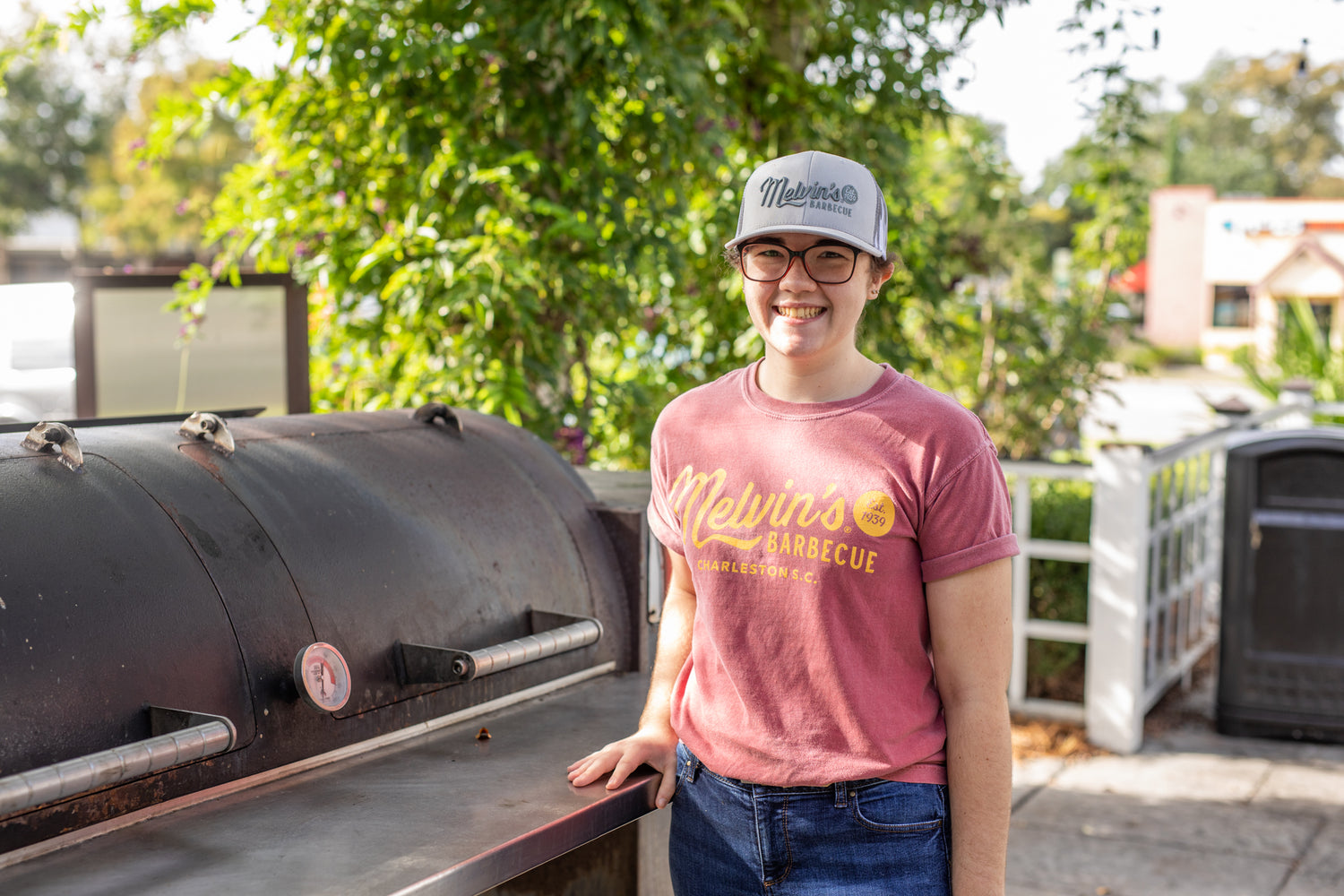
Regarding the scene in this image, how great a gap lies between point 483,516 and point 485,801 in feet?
2.13

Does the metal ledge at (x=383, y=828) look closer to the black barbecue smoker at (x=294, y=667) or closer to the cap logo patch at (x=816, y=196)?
the black barbecue smoker at (x=294, y=667)

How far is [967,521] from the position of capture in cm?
161

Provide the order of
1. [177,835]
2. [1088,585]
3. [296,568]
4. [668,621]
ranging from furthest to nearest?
[1088,585]
[668,621]
[296,568]
[177,835]

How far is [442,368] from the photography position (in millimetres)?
3820

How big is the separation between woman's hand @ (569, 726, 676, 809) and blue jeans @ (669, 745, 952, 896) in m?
0.11

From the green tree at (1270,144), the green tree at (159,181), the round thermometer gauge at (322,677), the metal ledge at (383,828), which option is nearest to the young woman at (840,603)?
the metal ledge at (383,828)

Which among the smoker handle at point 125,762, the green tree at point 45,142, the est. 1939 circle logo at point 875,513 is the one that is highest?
the green tree at point 45,142

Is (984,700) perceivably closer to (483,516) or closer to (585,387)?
(483,516)

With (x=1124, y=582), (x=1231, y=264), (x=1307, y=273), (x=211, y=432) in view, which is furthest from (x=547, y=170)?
(x=1231, y=264)

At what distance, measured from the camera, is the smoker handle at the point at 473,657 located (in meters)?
1.83

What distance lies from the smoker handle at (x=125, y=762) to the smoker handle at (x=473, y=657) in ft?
1.10

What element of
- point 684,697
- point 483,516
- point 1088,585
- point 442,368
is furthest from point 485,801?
point 1088,585

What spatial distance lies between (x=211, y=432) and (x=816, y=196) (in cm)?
99

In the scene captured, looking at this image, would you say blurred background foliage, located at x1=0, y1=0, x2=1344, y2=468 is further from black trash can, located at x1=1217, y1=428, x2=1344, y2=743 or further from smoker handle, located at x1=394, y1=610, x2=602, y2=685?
smoker handle, located at x1=394, y1=610, x2=602, y2=685
